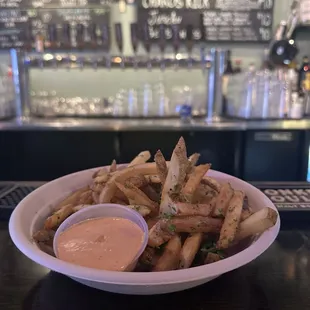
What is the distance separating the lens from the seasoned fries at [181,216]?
34.0 inches

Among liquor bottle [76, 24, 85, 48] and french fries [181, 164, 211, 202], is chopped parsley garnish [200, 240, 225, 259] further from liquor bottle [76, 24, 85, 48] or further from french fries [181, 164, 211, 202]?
liquor bottle [76, 24, 85, 48]

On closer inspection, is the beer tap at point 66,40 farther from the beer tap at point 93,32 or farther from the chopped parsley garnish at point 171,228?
the chopped parsley garnish at point 171,228

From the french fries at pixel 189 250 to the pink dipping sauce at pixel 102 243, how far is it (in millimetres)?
99

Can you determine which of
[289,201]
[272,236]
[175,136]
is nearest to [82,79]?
[175,136]

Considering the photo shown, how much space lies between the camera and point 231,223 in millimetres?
885

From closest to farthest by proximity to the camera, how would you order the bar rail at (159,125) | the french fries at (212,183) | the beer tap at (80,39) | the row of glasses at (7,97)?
1. the french fries at (212,183)
2. the bar rail at (159,125)
3. the beer tap at (80,39)
4. the row of glasses at (7,97)

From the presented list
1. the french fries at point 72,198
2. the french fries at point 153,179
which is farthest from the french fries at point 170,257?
the french fries at point 72,198

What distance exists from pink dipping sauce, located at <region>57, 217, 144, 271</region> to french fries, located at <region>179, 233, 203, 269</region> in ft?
0.32

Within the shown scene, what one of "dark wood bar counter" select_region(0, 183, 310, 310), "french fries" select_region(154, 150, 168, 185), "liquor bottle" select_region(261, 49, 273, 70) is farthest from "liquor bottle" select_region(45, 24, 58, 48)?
"french fries" select_region(154, 150, 168, 185)

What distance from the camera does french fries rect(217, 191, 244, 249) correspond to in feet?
2.81

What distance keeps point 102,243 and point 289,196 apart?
757 mm

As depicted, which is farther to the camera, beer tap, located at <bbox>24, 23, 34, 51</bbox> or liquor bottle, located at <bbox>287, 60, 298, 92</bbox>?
beer tap, located at <bbox>24, 23, 34, 51</bbox>

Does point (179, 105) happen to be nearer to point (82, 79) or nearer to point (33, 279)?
point (82, 79)

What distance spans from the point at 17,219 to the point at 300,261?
2.49 ft
